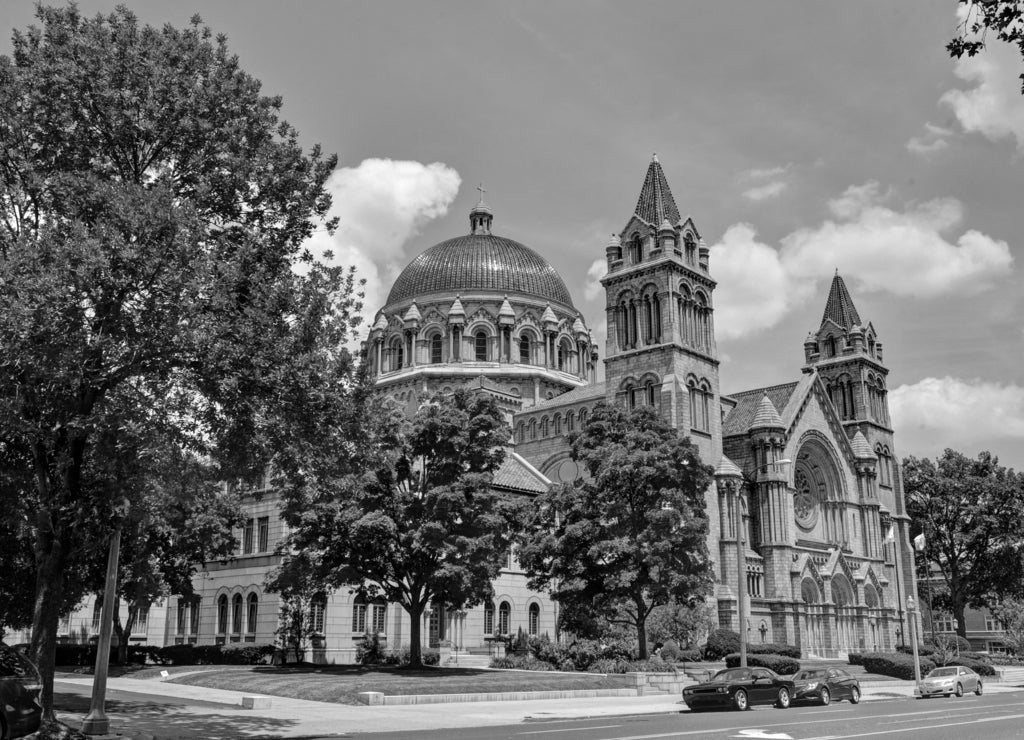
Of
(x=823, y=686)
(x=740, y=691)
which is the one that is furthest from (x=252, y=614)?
(x=823, y=686)

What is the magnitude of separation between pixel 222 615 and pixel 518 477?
1918cm

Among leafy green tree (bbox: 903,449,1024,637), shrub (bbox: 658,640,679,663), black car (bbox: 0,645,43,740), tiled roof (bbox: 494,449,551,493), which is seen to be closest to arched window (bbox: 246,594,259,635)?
tiled roof (bbox: 494,449,551,493)

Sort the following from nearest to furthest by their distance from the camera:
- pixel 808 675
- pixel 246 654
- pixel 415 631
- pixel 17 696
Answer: pixel 17 696, pixel 808 675, pixel 415 631, pixel 246 654

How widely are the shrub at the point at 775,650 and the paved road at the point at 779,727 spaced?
95.0 feet

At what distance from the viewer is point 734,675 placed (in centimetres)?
2870

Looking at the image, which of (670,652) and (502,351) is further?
(502,351)

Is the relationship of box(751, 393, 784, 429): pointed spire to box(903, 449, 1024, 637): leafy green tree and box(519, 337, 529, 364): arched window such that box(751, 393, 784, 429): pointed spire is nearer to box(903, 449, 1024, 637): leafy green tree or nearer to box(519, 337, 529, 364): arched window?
box(903, 449, 1024, 637): leafy green tree

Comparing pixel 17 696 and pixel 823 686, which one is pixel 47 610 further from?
pixel 823 686

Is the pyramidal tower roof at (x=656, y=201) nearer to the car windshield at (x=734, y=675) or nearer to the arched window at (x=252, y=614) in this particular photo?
the arched window at (x=252, y=614)

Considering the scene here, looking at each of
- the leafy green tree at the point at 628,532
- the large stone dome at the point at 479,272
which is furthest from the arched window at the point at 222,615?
the large stone dome at the point at 479,272

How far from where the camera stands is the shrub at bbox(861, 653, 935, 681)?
169 ft

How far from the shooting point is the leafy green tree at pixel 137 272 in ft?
56.1

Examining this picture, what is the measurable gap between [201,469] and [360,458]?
3394mm

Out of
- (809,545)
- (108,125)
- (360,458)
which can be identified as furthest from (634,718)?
(809,545)
